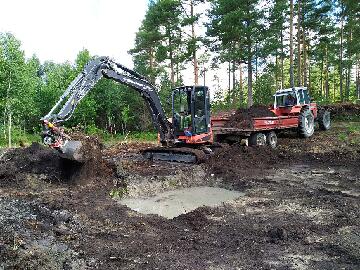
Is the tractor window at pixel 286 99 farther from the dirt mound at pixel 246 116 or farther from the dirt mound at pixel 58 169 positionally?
the dirt mound at pixel 58 169

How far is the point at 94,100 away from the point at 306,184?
21.9 meters

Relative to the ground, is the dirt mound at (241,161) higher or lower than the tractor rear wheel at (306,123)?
lower

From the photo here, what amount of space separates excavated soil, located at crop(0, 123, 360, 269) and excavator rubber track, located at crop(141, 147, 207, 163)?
1.45 feet

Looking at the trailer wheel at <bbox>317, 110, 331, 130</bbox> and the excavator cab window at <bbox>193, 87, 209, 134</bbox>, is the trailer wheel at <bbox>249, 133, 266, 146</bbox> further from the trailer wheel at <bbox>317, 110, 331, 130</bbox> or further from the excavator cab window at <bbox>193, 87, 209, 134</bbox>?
the trailer wheel at <bbox>317, 110, 331, 130</bbox>

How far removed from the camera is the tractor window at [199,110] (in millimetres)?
11812

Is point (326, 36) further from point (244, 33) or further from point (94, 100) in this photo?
point (94, 100)

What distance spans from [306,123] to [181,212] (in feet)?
34.6

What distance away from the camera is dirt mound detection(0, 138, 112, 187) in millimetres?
9141

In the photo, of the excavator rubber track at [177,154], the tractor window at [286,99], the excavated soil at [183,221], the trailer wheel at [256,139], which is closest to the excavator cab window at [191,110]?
the excavator rubber track at [177,154]

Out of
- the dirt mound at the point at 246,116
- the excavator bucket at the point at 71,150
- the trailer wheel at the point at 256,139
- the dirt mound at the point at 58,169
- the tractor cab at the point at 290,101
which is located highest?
the tractor cab at the point at 290,101

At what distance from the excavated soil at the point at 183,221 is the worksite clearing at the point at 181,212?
0.02 m

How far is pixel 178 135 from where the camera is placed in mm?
12297

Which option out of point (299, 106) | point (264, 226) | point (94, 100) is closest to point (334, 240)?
point (264, 226)

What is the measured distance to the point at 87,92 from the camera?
9828 millimetres
